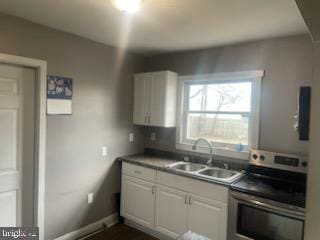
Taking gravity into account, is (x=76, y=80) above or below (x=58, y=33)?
below

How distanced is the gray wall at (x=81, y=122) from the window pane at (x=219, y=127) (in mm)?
940

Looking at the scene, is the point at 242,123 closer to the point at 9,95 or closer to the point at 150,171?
the point at 150,171

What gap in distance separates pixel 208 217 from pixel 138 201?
3.28ft

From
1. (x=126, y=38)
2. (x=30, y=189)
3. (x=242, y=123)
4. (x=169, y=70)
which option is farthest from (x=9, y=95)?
(x=242, y=123)

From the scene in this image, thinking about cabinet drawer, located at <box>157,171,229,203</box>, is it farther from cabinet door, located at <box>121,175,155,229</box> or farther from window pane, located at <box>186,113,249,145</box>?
window pane, located at <box>186,113,249,145</box>

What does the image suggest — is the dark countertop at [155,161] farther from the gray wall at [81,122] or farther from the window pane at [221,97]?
the window pane at [221,97]

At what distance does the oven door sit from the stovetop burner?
1.8 inches

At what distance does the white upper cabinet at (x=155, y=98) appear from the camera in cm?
315

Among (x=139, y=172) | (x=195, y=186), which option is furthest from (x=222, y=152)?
(x=139, y=172)

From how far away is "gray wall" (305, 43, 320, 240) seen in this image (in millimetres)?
886

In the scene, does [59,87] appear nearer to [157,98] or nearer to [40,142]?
[40,142]

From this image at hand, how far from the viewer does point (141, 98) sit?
3383 millimetres

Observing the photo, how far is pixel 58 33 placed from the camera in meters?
2.56

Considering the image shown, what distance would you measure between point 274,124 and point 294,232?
1105 mm
